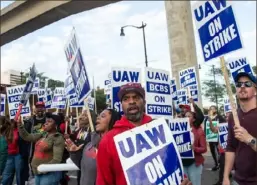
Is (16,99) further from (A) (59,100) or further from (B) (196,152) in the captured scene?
(B) (196,152)

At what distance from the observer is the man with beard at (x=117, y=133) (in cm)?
265

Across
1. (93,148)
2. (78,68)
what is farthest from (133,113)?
(78,68)

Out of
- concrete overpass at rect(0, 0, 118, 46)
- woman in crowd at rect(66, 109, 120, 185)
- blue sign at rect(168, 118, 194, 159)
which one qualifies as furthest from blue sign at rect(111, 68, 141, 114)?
concrete overpass at rect(0, 0, 118, 46)

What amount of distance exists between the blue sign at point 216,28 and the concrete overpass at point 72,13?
34.4 ft

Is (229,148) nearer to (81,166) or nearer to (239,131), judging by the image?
(239,131)

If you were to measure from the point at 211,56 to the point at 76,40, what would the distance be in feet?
6.29

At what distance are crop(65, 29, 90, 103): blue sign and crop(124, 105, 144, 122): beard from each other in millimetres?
2306

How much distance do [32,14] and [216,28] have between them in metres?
21.8

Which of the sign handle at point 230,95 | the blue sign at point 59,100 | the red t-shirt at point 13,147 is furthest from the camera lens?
the blue sign at point 59,100

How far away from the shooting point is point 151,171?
2607 mm

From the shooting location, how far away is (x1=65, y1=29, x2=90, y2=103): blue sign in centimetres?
512

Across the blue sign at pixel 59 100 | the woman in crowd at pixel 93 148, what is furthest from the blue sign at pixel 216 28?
the blue sign at pixel 59 100

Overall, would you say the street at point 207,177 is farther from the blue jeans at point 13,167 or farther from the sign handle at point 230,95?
the sign handle at point 230,95

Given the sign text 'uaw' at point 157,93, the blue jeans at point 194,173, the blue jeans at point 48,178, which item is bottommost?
the blue jeans at point 194,173
